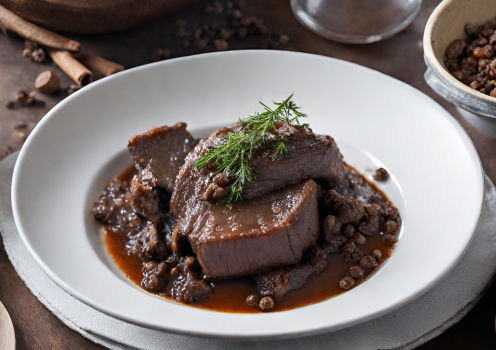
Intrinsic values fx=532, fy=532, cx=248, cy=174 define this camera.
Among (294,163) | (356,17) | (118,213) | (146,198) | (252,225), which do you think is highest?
(294,163)

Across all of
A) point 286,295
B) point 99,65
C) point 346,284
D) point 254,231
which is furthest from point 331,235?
point 99,65

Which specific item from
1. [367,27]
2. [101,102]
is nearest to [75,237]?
[101,102]

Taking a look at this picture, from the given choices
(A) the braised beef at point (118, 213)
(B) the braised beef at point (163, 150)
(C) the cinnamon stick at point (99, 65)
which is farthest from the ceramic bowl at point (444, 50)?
(C) the cinnamon stick at point (99, 65)

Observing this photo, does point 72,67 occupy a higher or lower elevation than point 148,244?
higher

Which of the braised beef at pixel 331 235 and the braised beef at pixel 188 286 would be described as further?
the braised beef at pixel 331 235

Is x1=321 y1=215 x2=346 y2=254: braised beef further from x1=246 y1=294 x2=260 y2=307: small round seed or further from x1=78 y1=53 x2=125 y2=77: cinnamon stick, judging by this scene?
x1=78 y1=53 x2=125 y2=77: cinnamon stick

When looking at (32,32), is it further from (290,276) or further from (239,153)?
(290,276)

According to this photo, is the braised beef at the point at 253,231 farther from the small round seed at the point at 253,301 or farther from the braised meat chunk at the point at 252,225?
the small round seed at the point at 253,301

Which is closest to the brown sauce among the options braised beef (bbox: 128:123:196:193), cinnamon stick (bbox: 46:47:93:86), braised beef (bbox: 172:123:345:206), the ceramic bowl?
braised beef (bbox: 172:123:345:206)
